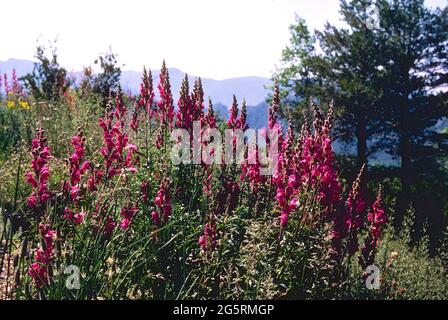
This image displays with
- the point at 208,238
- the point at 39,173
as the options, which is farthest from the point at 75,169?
the point at 208,238

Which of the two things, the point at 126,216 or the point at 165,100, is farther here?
the point at 165,100

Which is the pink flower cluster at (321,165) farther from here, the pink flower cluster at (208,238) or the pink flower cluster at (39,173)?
the pink flower cluster at (39,173)

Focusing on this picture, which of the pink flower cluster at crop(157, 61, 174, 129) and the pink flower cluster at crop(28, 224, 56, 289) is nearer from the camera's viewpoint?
the pink flower cluster at crop(28, 224, 56, 289)

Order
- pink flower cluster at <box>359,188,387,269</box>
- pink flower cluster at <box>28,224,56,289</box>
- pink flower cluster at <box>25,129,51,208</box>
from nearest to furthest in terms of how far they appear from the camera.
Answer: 1. pink flower cluster at <box>28,224,56,289</box>
2. pink flower cluster at <box>25,129,51,208</box>
3. pink flower cluster at <box>359,188,387,269</box>

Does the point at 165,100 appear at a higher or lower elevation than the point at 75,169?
higher

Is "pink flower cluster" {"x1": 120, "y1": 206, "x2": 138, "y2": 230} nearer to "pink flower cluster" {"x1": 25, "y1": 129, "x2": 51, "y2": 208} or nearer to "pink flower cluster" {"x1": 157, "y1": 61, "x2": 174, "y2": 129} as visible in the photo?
"pink flower cluster" {"x1": 25, "y1": 129, "x2": 51, "y2": 208}

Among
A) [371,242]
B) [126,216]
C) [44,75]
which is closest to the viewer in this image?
[126,216]

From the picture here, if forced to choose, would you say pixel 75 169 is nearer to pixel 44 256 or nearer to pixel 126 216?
pixel 126 216

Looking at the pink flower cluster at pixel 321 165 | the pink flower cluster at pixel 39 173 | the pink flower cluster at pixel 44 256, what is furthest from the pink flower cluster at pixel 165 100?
the pink flower cluster at pixel 44 256

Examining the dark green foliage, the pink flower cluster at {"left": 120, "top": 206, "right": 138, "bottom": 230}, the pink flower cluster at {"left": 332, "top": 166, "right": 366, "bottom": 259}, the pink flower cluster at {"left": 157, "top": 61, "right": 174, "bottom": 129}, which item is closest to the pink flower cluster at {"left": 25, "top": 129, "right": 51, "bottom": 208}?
the pink flower cluster at {"left": 120, "top": 206, "right": 138, "bottom": 230}

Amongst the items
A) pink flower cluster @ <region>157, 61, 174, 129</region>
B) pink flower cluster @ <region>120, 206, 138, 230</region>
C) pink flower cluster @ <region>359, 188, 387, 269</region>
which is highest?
pink flower cluster @ <region>157, 61, 174, 129</region>
